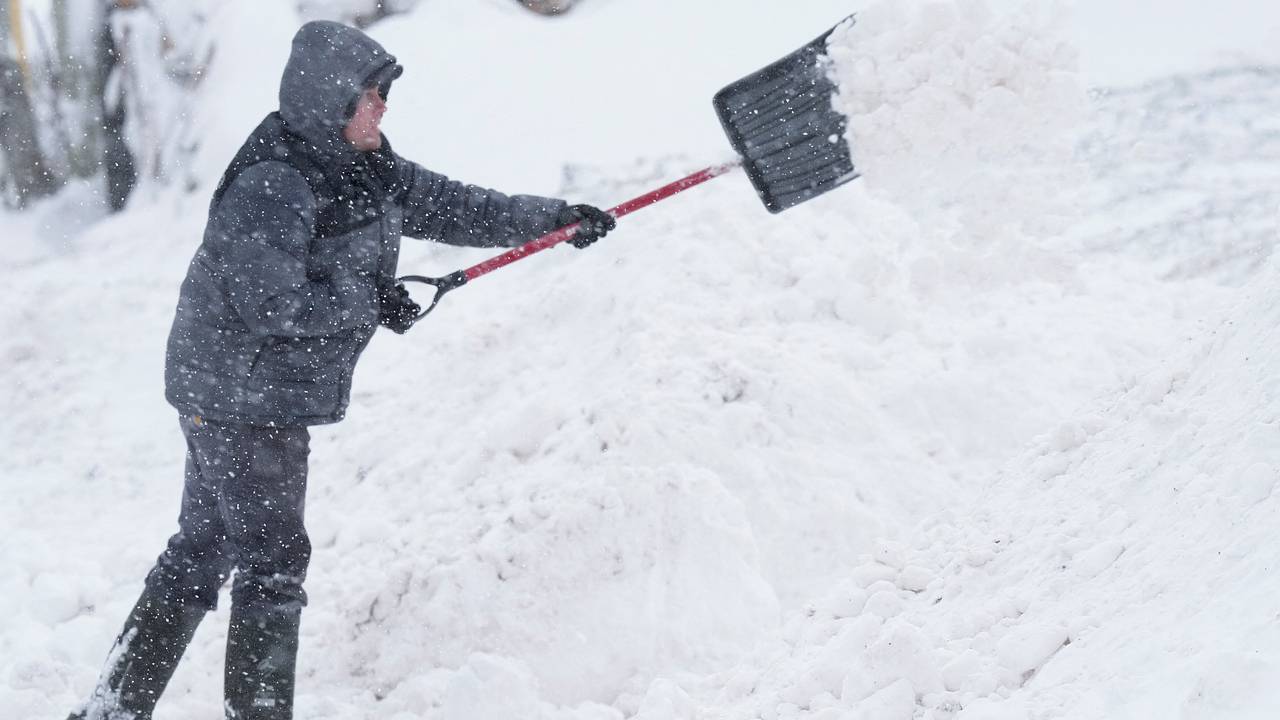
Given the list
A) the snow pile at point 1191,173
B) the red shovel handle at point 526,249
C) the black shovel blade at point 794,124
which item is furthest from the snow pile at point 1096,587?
the snow pile at point 1191,173

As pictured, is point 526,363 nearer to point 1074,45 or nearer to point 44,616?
point 44,616

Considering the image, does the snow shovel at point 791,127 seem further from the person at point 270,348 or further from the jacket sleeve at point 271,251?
the jacket sleeve at point 271,251

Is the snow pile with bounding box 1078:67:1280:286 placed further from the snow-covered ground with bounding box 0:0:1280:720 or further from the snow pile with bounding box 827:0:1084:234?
the snow pile with bounding box 827:0:1084:234

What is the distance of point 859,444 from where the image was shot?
13.1 ft

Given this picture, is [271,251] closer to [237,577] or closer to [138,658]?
[237,577]

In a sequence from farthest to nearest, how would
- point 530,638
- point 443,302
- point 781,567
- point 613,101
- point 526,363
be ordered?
point 613,101 → point 443,302 → point 526,363 → point 781,567 → point 530,638

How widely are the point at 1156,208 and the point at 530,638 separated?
432 centimetres

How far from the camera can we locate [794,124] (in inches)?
143

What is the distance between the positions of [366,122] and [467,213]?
54 centimetres

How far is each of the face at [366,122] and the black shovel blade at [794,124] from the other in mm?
1235

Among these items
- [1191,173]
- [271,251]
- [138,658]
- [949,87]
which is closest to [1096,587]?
[271,251]

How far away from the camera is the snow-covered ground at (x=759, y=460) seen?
2195 millimetres

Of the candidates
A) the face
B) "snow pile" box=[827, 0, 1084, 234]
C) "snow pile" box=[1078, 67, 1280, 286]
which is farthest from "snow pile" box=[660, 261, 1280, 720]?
"snow pile" box=[1078, 67, 1280, 286]

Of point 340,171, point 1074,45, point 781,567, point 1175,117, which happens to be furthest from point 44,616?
point 1175,117
